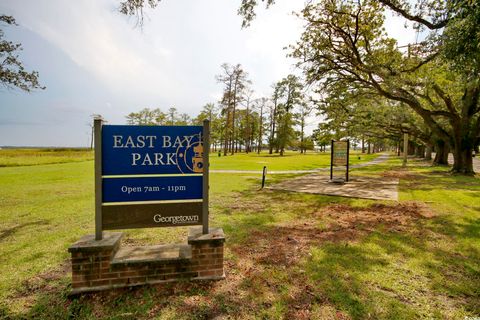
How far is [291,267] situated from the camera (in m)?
3.63

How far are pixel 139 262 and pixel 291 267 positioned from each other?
6.95 ft

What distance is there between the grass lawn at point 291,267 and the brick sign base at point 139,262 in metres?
0.13

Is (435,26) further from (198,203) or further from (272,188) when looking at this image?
(198,203)

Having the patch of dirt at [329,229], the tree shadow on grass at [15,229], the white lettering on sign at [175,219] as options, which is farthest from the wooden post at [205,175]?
the tree shadow on grass at [15,229]

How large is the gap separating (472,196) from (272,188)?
23.0 ft

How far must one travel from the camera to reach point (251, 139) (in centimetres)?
6706

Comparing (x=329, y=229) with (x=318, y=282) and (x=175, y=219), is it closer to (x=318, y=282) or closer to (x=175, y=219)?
(x=318, y=282)

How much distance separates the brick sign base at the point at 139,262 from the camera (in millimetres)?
2969

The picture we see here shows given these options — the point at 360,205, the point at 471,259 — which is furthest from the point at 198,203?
the point at 360,205

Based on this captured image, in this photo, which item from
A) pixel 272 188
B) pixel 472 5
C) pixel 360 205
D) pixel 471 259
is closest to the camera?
pixel 471 259

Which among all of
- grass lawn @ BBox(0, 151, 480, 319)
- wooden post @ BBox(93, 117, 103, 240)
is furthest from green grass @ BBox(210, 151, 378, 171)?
wooden post @ BBox(93, 117, 103, 240)

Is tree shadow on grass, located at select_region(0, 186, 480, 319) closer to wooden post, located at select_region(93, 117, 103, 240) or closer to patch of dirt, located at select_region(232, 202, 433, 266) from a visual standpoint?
patch of dirt, located at select_region(232, 202, 433, 266)

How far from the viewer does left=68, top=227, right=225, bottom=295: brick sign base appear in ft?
9.74

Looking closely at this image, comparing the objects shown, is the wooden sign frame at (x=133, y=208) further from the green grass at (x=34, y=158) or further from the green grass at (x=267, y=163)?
the green grass at (x=34, y=158)
